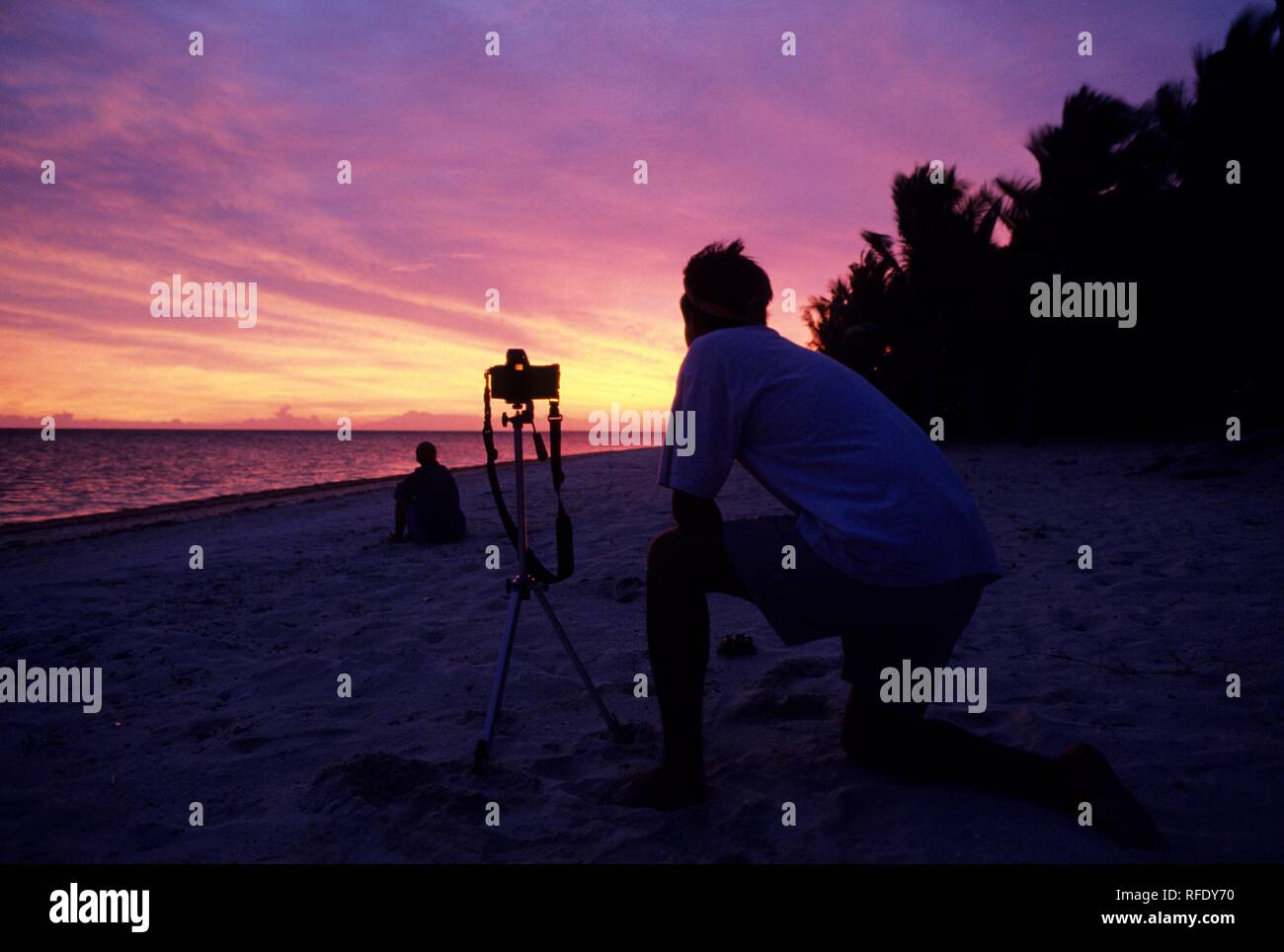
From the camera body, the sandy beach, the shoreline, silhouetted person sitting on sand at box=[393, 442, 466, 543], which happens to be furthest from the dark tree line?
the shoreline

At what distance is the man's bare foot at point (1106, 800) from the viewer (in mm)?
1799

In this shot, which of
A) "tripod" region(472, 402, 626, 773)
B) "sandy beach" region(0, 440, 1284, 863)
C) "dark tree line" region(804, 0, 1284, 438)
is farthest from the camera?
"dark tree line" region(804, 0, 1284, 438)

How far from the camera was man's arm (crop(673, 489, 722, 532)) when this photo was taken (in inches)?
77.4

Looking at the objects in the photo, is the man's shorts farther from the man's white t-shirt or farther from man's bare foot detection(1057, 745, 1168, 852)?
man's bare foot detection(1057, 745, 1168, 852)

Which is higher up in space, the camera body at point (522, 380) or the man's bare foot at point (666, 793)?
the camera body at point (522, 380)

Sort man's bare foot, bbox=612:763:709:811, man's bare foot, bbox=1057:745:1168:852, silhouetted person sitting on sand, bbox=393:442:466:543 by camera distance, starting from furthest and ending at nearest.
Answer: silhouetted person sitting on sand, bbox=393:442:466:543 → man's bare foot, bbox=612:763:709:811 → man's bare foot, bbox=1057:745:1168:852

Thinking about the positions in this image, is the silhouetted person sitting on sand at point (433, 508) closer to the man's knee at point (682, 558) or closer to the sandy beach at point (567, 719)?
the sandy beach at point (567, 719)

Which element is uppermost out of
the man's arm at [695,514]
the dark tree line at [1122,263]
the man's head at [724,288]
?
the dark tree line at [1122,263]

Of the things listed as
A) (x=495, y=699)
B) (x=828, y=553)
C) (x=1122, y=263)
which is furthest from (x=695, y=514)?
(x=1122, y=263)

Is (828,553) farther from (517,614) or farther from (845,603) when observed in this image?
(517,614)

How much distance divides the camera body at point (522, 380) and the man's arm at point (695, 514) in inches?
29.9

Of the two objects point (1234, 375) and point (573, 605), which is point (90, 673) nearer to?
point (573, 605)

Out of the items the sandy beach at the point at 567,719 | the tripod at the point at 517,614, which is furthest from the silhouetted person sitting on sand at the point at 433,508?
the tripod at the point at 517,614

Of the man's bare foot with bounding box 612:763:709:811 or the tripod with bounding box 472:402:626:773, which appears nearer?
the man's bare foot with bounding box 612:763:709:811
